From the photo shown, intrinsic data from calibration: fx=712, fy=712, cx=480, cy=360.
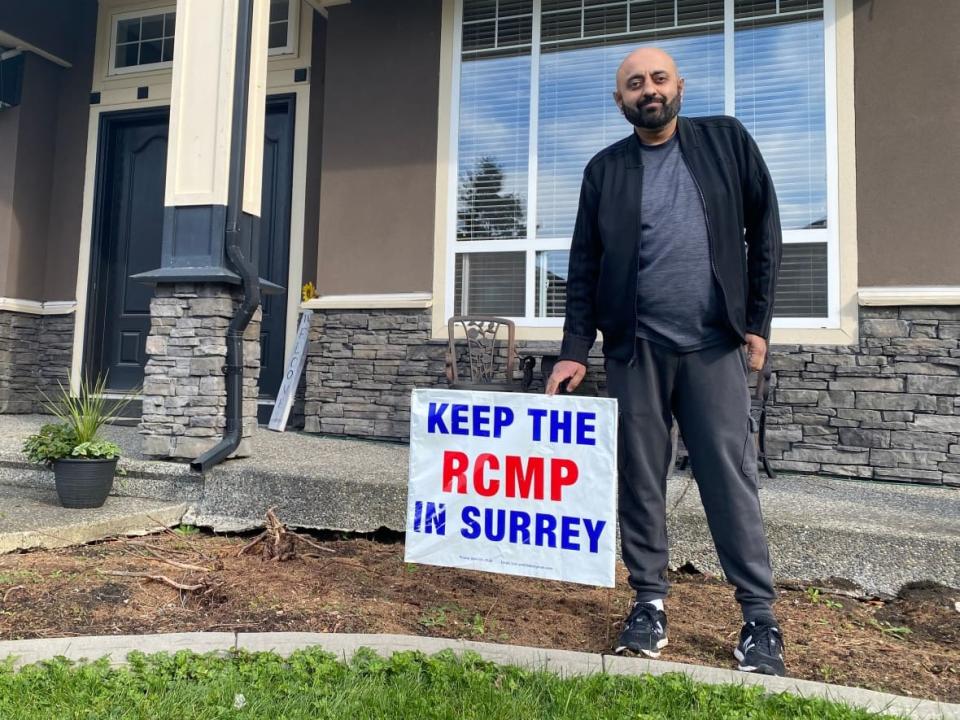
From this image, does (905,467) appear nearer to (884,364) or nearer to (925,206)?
(884,364)

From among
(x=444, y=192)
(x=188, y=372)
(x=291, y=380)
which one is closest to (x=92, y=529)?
(x=188, y=372)

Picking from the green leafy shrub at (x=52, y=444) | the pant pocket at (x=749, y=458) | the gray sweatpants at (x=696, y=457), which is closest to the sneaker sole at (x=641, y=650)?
the gray sweatpants at (x=696, y=457)

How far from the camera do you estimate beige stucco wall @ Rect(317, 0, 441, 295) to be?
5.42 m

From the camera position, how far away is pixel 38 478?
12.8 feet

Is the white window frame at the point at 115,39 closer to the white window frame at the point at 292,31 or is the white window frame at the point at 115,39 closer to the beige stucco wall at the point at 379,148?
the white window frame at the point at 292,31

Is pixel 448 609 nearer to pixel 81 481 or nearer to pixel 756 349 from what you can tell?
pixel 756 349

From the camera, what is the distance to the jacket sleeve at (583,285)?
7.50ft

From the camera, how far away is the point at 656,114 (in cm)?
206

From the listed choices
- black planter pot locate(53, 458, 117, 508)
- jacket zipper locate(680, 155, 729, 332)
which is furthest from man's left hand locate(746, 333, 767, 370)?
black planter pot locate(53, 458, 117, 508)

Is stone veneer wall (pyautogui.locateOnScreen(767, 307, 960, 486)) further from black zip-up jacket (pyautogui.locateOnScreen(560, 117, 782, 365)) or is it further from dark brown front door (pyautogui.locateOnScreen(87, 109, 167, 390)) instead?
dark brown front door (pyautogui.locateOnScreen(87, 109, 167, 390))

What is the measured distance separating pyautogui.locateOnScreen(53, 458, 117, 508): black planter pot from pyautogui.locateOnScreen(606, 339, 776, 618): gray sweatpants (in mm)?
2660

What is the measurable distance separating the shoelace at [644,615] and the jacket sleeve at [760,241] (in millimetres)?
867

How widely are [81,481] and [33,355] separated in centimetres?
376

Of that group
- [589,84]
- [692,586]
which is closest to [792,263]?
[589,84]
